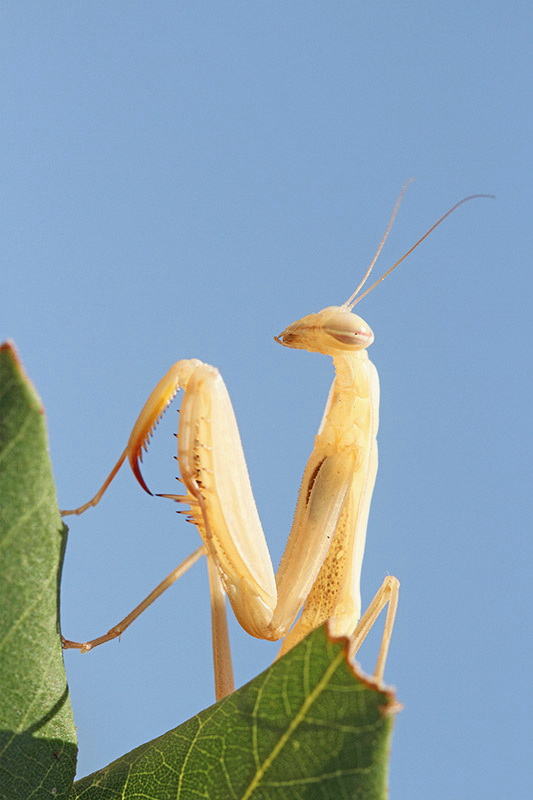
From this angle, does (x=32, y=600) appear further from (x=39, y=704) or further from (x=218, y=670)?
(x=218, y=670)

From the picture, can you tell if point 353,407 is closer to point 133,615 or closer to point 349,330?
point 349,330

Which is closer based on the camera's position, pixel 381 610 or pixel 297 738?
pixel 297 738

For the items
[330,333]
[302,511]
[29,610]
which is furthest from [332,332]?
[29,610]

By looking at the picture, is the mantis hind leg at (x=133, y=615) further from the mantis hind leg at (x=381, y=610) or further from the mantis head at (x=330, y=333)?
the mantis head at (x=330, y=333)

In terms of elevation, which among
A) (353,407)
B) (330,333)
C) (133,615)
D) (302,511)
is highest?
(330,333)

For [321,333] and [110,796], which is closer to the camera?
[110,796]

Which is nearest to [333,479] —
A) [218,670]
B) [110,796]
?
[218,670]
